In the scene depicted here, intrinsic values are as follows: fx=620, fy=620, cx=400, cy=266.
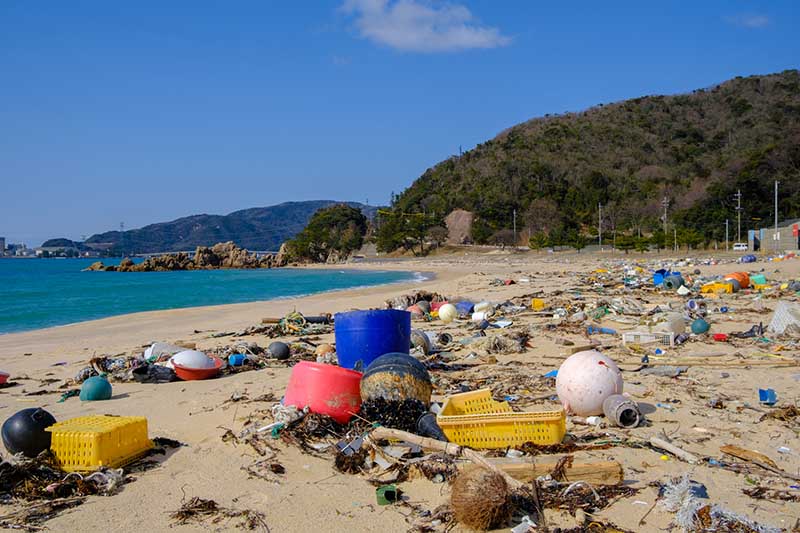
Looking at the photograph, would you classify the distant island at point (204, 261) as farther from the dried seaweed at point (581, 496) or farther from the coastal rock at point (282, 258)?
the dried seaweed at point (581, 496)

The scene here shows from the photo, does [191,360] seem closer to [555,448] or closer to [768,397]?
[555,448]

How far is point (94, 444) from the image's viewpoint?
203 inches

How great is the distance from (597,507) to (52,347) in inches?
604

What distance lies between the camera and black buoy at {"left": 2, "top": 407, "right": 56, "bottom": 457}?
17.4 ft

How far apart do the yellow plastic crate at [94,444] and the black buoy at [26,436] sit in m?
0.07

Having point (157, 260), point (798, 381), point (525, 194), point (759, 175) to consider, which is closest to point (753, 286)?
point (798, 381)

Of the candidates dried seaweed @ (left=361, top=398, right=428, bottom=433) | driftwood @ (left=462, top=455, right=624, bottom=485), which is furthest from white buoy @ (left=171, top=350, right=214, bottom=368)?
driftwood @ (left=462, top=455, right=624, bottom=485)

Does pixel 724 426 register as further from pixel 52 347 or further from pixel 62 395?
pixel 52 347

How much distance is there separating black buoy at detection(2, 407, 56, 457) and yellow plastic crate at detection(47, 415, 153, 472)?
0.07m

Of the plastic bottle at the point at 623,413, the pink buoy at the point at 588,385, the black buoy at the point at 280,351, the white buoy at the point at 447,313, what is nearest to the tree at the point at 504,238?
the white buoy at the point at 447,313

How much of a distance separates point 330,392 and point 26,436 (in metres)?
2.66

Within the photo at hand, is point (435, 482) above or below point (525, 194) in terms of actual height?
below

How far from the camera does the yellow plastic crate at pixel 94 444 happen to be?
5.18 m

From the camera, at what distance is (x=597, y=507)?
4375 mm
